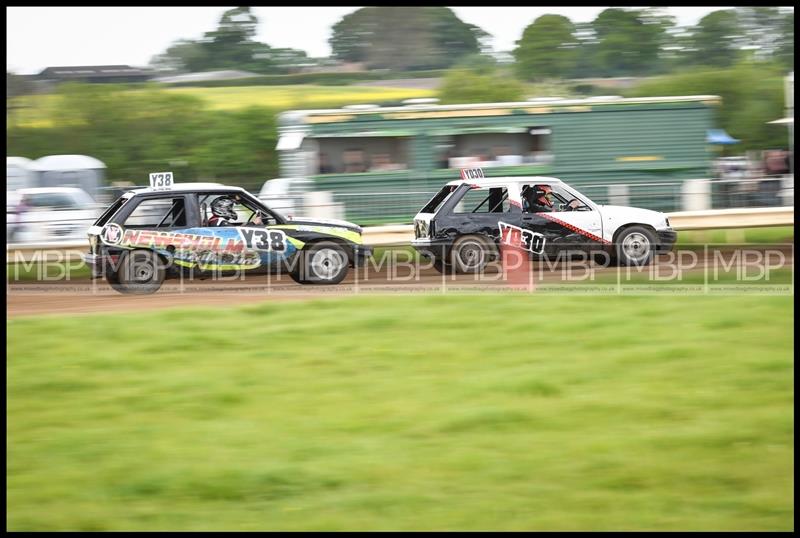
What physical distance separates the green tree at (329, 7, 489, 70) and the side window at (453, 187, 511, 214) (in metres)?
40.5

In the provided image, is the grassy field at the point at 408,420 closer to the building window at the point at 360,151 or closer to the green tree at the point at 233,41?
the building window at the point at 360,151

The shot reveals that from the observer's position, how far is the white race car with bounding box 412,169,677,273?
580 inches

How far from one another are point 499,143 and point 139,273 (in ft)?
29.6

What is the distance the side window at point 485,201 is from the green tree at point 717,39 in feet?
119

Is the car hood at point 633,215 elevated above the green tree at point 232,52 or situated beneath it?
situated beneath

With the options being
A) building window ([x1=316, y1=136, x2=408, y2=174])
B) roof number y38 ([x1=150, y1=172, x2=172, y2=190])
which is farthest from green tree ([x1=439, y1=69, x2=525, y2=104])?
roof number y38 ([x1=150, y1=172, x2=172, y2=190])

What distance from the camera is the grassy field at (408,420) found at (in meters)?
5.81

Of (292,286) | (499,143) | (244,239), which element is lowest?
(292,286)

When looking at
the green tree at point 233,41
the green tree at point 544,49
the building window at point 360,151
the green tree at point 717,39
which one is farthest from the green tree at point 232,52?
the building window at point 360,151

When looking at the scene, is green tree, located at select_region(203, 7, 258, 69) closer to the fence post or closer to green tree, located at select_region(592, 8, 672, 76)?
green tree, located at select_region(592, 8, 672, 76)

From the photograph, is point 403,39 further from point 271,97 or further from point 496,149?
point 496,149

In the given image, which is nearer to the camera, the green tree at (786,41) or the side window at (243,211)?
the side window at (243,211)

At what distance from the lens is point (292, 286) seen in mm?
14156

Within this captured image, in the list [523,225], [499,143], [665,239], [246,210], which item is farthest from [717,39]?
[246,210]
